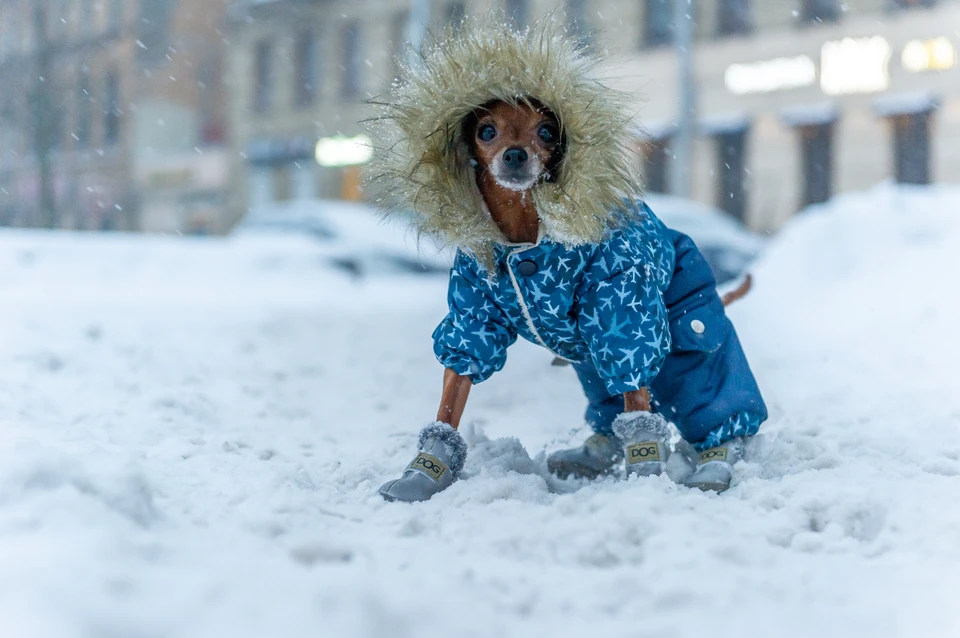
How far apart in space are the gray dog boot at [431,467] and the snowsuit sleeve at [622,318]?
18.9 inches

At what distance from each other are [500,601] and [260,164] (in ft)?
77.1

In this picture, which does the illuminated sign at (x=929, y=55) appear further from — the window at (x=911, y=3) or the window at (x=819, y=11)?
the window at (x=819, y=11)

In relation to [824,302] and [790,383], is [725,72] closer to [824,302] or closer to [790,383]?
[824,302]

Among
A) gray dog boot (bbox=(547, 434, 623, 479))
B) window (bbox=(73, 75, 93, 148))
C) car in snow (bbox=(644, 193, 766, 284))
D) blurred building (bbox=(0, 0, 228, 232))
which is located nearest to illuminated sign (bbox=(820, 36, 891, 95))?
car in snow (bbox=(644, 193, 766, 284))

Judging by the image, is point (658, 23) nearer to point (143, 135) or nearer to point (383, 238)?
point (383, 238)

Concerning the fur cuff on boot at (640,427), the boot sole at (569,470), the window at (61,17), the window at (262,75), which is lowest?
the boot sole at (569,470)

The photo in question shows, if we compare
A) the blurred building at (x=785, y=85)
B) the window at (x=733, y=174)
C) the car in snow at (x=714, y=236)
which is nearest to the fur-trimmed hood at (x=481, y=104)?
the car in snow at (x=714, y=236)

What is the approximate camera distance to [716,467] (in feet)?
8.87

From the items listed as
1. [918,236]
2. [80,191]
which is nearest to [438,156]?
[918,236]

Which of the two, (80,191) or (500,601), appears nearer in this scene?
(500,601)

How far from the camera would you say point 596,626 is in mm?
1651

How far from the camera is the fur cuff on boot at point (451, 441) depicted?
2.64 m

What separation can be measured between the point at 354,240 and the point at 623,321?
22.5 feet

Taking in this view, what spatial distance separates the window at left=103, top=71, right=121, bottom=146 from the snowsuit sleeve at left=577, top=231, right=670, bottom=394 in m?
29.4
